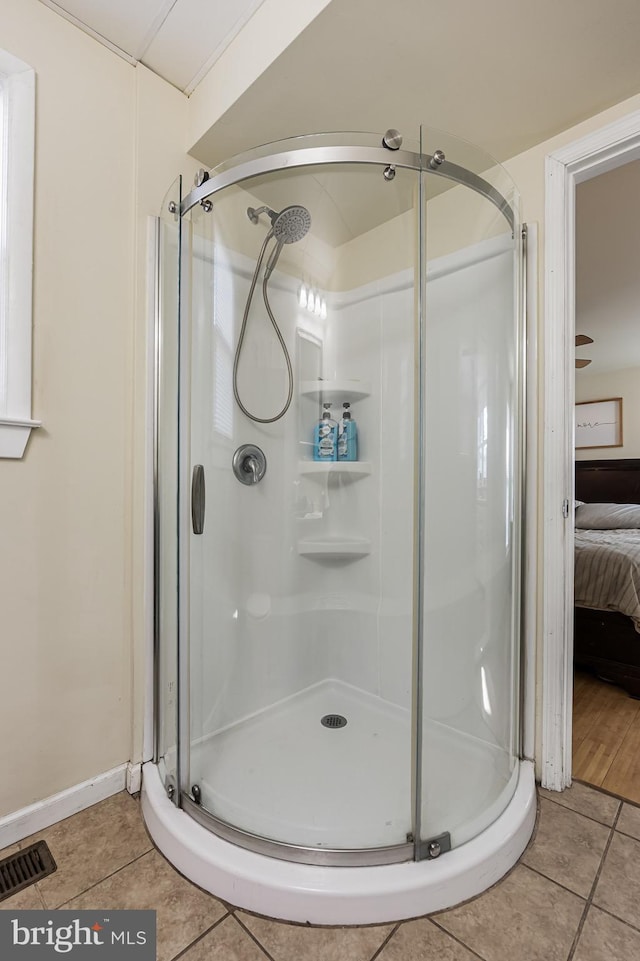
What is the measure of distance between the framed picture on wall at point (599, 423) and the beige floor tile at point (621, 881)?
172 inches

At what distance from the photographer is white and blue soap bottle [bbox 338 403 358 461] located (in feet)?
6.01

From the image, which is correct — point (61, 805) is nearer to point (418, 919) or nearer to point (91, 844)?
point (91, 844)

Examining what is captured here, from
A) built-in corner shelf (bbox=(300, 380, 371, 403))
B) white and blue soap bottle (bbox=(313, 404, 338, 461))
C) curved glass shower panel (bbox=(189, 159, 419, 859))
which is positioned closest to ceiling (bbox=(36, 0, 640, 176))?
curved glass shower panel (bbox=(189, 159, 419, 859))

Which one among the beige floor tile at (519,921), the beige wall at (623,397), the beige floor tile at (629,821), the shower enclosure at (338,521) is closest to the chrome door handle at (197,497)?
the shower enclosure at (338,521)

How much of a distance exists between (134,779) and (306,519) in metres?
1.02

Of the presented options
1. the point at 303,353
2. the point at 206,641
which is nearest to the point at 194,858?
the point at 206,641

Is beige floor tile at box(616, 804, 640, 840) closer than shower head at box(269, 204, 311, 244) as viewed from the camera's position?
Yes

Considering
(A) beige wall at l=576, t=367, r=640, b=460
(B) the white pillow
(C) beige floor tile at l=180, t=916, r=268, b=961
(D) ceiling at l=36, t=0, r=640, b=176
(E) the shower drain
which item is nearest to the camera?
(C) beige floor tile at l=180, t=916, r=268, b=961

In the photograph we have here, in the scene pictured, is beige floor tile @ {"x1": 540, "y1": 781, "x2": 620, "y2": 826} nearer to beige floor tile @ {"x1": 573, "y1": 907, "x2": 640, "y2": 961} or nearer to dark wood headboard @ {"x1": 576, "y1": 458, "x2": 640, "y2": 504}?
beige floor tile @ {"x1": 573, "y1": 907, "x2": 640, "y2": 961}

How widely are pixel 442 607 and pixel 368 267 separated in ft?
3.93

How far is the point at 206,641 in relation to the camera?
1536 mm

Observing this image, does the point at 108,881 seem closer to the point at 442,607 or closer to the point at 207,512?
the point at 207,512

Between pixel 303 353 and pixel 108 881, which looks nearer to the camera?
pixel 108 881

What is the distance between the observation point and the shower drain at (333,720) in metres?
1.74
